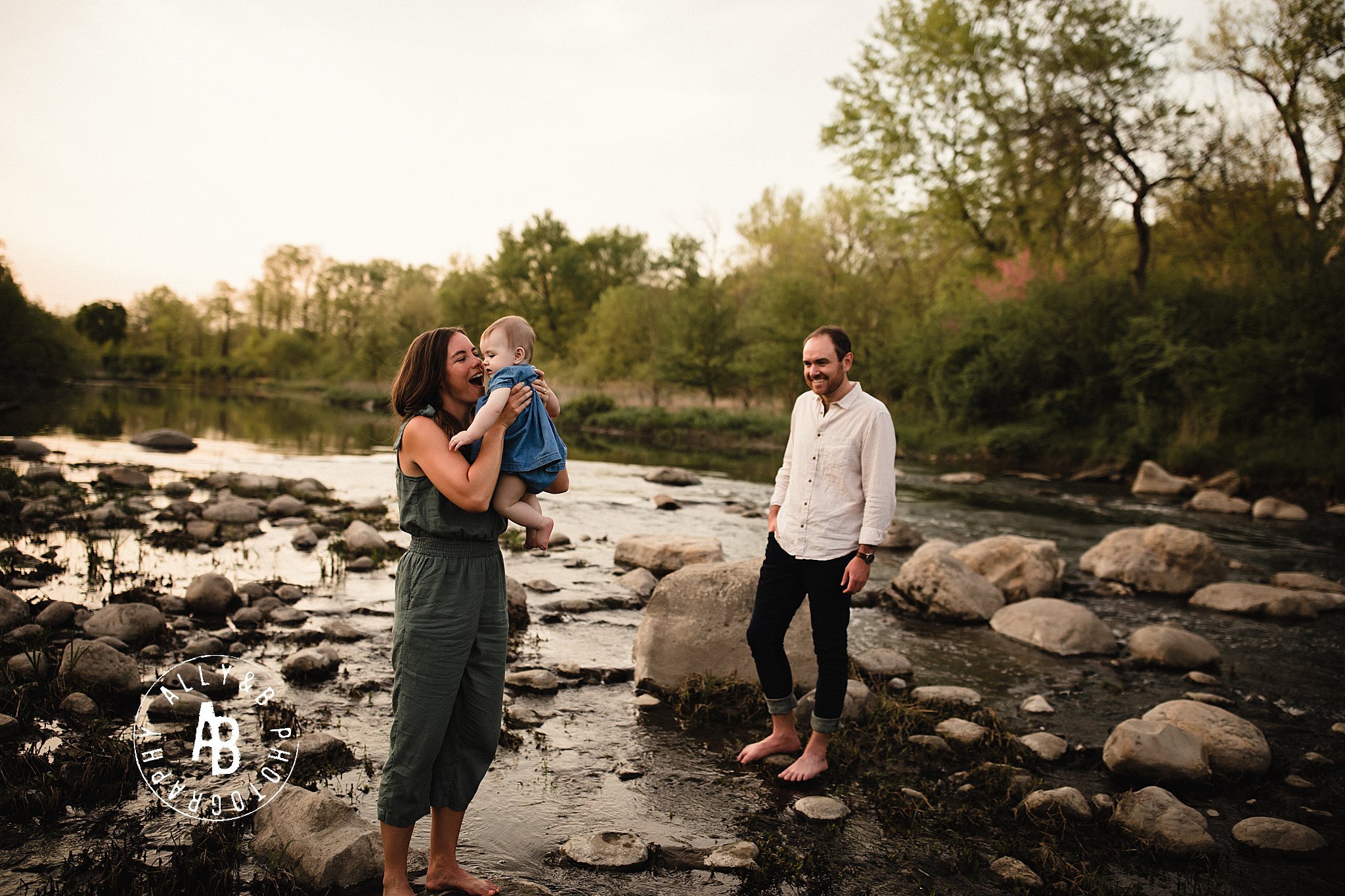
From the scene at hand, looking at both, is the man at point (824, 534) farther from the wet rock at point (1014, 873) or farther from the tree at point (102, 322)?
the tree at point (102, 322)

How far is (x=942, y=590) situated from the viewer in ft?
28.2

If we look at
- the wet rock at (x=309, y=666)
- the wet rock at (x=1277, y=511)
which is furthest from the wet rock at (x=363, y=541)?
the wet rock at (x=1277, y=511)

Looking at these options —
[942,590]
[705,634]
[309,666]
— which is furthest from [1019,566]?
[309,666]

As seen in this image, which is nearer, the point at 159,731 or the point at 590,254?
the point at 159,731

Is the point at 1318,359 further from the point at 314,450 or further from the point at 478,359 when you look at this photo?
the point at 314,450

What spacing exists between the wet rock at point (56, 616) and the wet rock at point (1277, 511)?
66.2 ft

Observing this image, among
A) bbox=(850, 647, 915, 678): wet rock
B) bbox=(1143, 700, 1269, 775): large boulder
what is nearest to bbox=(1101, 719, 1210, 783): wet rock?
bbox=(1143, 700, 1269, 775): large boulder

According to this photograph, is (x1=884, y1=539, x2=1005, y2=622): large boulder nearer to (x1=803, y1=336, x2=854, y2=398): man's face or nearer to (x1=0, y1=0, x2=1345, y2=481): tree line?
(x1=803, y1=336, x2=854, y2=398): man's face

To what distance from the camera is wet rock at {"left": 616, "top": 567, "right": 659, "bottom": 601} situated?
885cm

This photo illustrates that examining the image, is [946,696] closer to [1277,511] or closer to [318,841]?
[318,841]

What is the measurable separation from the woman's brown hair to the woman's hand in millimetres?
274

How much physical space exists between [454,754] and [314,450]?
22.3 meters

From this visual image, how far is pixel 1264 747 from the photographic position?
16.7 feet

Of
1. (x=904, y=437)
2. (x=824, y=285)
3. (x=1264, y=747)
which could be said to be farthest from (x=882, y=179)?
(x=1264, y=747)
